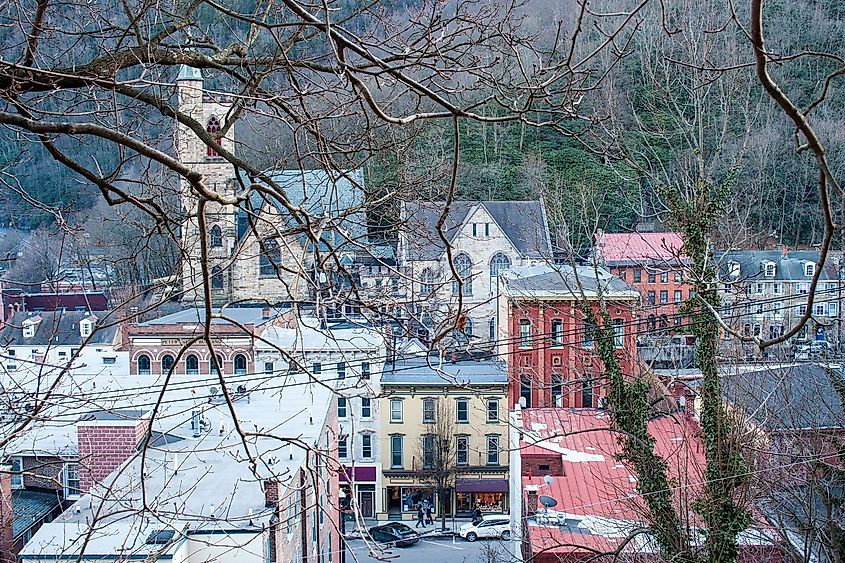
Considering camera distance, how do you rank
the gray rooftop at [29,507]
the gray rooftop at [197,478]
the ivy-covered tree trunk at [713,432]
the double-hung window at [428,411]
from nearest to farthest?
the gray rooftop at [197,478] → the ivy-covered tree trunk at [713,432] → the gray rooftop at [29,507] → the double-hung window at [428,411]

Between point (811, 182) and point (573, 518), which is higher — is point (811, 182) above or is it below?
above

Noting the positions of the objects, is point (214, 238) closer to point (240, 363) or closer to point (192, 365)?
point (240, 363)

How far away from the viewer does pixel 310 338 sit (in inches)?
768

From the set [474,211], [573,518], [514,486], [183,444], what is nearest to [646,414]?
[573,518]

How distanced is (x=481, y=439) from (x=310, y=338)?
4.85m

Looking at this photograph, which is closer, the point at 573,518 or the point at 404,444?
the point at 573,518

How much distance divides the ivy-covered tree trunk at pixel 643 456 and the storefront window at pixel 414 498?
12.4 m

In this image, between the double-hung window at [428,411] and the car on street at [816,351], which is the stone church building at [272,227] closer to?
the car on street at [816,351]

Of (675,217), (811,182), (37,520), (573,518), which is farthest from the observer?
(811,182)

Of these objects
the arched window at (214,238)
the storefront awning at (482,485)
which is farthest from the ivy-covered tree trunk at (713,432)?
the storefront awning at (482,485)

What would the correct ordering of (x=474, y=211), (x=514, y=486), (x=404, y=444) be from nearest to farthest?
(x=514, y=486) → (x=404, y=444) → (x=474, y=211)

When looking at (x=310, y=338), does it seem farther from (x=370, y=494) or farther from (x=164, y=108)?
(x=164, y=108)

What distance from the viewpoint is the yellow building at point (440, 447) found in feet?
67.0

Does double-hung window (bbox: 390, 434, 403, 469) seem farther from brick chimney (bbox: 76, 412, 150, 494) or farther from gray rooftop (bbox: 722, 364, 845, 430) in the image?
brick chimney (bbox: 76, 412, 150, 494)
